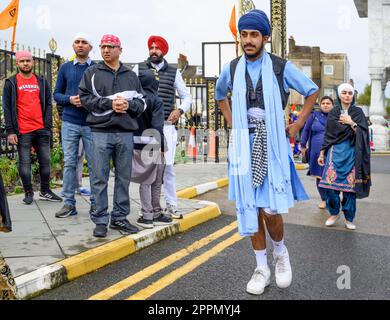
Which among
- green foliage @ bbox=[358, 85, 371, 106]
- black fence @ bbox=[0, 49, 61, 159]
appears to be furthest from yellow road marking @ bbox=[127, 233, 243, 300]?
green foliage @ bbox=[358, 85, 371, 106]

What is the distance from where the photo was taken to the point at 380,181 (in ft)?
38.0

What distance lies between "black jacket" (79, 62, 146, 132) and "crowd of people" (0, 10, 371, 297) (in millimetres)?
10

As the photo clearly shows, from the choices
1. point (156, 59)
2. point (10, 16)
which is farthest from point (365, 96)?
point (156, 59)

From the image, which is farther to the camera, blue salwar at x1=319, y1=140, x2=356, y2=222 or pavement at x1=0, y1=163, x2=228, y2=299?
blue salwar at x1=319, y1=140, x2=356, y2=222

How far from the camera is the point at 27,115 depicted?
719cm

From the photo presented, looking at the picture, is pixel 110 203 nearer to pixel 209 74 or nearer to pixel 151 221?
pixel 151 221

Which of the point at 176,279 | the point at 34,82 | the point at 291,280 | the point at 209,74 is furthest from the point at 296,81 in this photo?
the point at 209,74

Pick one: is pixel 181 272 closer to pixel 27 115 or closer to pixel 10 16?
pixel 27 115

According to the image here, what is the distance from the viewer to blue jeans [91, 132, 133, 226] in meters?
5.32

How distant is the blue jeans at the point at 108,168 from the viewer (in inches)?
210

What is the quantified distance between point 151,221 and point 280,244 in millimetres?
2124

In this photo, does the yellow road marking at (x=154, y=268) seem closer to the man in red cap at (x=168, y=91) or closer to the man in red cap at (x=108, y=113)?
the man in red cap at (x=168, y=91)

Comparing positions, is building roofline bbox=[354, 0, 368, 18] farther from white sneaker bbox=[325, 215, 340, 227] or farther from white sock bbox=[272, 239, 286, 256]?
white sock bbox=[272, 239, 286, 256]

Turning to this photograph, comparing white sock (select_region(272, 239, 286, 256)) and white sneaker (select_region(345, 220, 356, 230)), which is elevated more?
white sock (select_region(272, 239, 286, 256))
